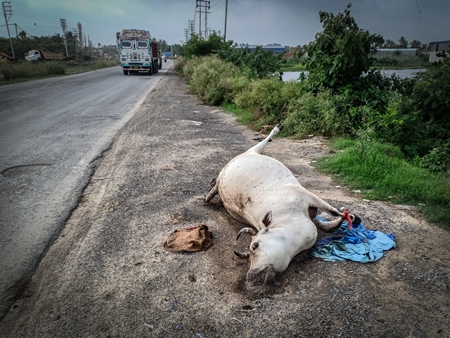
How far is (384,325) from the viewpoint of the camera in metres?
2.50

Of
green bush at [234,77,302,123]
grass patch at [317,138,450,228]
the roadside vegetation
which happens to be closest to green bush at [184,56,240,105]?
the roadside vegetation

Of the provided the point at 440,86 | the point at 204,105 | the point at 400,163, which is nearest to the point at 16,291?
the point at 400,163

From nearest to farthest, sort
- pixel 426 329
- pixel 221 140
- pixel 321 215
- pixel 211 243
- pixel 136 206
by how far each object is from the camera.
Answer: pixel 426 329
pixel 211 243
pixel 321 215
pixel 136 206
pixel 221 140

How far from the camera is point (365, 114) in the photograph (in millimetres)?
7570

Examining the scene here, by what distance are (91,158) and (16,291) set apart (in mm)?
3758

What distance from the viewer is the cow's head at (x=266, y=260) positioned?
9.01 feet

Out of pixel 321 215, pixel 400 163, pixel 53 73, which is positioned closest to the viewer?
pixel 321 215

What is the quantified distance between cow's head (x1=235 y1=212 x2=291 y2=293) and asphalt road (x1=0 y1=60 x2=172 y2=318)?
1979 millimetres

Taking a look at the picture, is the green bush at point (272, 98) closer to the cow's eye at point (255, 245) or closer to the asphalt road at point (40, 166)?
the asphalt road at point (40, 166)

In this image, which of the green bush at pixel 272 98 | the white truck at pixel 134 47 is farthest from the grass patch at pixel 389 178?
the white truck at pixel 134 47

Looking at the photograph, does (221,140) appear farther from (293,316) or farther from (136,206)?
(293,316)

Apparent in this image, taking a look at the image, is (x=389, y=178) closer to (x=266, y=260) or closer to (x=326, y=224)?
(x=326, y=224)

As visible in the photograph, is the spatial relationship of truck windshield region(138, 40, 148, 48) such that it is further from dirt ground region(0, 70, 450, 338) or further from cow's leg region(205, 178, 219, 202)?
cow's leg region(205, 178, 219, 202)

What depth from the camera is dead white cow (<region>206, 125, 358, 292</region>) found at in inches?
110
